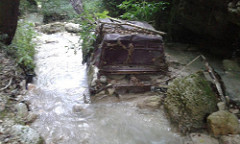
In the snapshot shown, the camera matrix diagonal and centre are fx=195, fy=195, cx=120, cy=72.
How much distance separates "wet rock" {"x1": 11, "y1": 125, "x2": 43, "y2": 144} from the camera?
281 cm

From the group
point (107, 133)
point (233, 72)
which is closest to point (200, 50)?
point (233, 72)

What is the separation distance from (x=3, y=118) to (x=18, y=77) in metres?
1.68

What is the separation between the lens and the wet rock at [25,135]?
9.23ft

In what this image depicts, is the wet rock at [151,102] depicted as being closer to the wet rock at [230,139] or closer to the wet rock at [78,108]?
the wet rock at [78,108]

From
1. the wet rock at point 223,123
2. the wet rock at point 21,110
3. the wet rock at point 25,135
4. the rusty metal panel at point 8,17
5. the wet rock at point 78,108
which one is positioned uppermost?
the rusty metal panel at point 8,17

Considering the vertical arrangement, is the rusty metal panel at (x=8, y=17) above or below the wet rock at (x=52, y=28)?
above

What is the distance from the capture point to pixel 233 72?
459 centimetres

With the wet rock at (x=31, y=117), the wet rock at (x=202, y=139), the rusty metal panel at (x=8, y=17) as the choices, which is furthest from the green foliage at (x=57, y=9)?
the wet rock at (x=202, y=139)

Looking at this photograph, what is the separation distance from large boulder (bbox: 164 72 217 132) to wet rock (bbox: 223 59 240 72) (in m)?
1.69

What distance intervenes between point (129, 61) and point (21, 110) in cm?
237

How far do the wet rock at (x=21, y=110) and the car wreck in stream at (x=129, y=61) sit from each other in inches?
53.5

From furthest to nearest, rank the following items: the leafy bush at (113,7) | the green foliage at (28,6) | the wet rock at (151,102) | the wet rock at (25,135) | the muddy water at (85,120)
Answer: the green foliage at (28,6)
the leafy bush at (113,7)
the wet rock at (151,102)
the muddy water at (85,120)
the wet rock at (25,135)

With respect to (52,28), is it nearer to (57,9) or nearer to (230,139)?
(57,9)

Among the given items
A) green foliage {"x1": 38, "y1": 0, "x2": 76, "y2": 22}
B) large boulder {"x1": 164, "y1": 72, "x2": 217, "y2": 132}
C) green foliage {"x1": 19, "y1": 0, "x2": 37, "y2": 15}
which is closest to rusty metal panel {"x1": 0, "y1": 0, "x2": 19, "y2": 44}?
large boulder {"x1": 164, "y1": 72, "x2": 217, "y2": 132}
